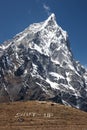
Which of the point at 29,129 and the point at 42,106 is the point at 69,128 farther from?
the point at 42,106

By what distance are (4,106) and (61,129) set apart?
66.2 feet

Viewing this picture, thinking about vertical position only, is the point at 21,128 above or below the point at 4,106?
below

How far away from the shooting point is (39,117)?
75000 millimetres

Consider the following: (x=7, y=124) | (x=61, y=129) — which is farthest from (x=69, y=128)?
(x=7, y=124)

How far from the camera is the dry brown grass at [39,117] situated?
230ft

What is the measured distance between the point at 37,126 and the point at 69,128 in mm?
5745

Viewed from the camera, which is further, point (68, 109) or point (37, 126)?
point (68, 109)

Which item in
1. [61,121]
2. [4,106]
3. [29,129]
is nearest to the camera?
[29,129]

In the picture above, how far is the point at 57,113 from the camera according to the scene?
78625 mm

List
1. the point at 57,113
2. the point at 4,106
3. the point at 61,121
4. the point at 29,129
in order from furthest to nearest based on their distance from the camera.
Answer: the point at 4,106 < the point at 57,113 < the point at 61,121 < the point at 29,129

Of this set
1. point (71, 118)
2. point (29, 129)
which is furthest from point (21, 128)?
point (71, 118)

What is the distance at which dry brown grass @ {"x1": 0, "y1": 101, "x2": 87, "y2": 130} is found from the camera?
2756 inches

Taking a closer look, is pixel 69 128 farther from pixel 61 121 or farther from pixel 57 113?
pixel 57 113

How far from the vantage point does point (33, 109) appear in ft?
263
